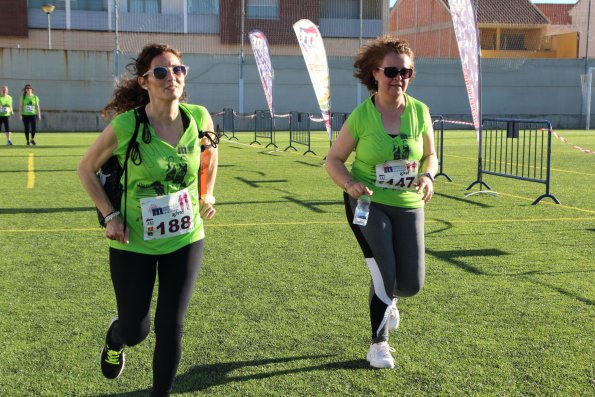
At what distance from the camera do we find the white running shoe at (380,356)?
15.4ft

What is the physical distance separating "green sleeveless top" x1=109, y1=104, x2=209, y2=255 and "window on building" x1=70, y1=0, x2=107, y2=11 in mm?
40905

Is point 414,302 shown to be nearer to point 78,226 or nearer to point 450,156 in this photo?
point 78,226

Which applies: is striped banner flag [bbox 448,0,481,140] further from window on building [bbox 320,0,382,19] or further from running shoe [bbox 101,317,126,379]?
window on building [bbox 320,0,382,19]

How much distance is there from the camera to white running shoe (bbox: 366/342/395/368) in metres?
4.68

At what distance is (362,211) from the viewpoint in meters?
4.64

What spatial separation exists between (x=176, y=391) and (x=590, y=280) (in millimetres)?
4151

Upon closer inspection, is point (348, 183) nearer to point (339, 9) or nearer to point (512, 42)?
point (339, 9)

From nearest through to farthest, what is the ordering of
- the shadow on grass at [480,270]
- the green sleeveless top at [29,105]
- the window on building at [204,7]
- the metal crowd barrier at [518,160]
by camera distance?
the shadow on grass at [480,270] → the metal crowd barrier at [518,160] → the green sleeveless top at [29,105] → the window on building at [204,7]

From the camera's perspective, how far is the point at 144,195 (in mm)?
3986

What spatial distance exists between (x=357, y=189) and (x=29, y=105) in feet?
70.5

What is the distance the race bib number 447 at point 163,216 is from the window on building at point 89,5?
135ft

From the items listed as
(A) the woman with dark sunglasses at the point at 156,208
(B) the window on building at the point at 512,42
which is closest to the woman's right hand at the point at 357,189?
(A) the woman with dark sunglasses at the point at 156,208

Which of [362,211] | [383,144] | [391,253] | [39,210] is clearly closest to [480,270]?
[391,253]

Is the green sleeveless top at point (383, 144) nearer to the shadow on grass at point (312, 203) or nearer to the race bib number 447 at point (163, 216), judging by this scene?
the race bib number 447 at point (163, 216)
